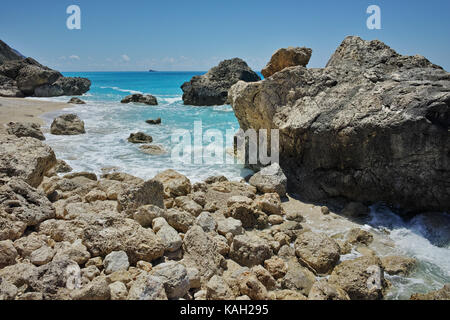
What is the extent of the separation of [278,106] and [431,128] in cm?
345

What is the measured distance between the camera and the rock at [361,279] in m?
3.75

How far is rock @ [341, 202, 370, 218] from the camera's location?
604 cm

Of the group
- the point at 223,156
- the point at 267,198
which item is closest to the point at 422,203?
the point at 267,198

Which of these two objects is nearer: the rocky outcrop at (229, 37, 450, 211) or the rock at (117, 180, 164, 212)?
the rock at (117, 180, 164, 212)

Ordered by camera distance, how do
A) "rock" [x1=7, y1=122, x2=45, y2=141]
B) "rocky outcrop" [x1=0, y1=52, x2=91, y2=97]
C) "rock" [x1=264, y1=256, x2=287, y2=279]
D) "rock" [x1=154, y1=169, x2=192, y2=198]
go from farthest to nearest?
"rocky outcrop" [x1=0, y1=52, x2=91, y2=97]
"rock" [x1=7, y1=122, x2=45, y2=141]
"rock" [x1=154, y1=169, x2=192, y2=198]
"rock" [x1=264, y1=256, x2=287, y2=279]

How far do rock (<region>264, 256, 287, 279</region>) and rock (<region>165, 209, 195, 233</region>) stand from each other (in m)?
1.37

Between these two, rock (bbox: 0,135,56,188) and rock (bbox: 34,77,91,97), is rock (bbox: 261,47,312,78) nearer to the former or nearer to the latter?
rock (bbox: 0,135,56,188)

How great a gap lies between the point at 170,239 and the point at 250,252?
112 centimetres

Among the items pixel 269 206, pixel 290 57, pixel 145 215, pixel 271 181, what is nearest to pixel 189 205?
pixel 145 215

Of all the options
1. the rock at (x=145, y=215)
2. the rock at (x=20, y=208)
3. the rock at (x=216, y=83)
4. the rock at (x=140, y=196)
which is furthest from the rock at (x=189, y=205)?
the rock at (x=216, y=83)

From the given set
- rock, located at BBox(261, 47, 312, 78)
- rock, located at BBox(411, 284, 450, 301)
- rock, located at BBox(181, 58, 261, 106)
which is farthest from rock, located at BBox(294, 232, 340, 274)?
rock, located at BBox(181, 58, 261, 106)

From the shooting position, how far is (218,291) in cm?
337

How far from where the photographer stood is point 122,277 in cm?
344

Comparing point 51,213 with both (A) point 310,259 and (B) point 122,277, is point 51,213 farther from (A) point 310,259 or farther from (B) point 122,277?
(A) point 310,259
